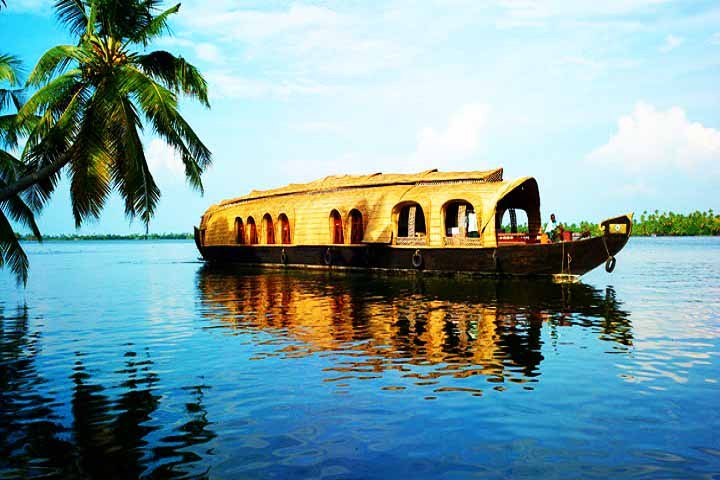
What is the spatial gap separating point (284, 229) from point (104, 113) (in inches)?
762

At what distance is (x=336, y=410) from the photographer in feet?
20.5

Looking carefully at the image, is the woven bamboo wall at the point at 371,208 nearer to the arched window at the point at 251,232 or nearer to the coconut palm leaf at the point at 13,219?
the arched window at the point at 251,232

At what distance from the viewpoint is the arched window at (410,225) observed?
23.8 meters

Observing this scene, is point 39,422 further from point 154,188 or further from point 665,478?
point 154,188

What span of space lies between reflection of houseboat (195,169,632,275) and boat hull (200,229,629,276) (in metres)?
0.03

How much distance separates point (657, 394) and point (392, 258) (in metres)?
17.8

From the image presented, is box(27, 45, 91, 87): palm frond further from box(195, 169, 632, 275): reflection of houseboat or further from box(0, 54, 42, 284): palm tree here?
box(195, 169, 632, 275): reflection of houseboat

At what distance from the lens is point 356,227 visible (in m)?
26.4

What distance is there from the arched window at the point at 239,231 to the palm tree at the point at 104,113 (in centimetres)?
2121

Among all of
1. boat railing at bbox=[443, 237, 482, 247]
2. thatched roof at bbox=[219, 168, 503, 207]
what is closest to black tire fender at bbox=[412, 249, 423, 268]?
boat railing at bbox=[443, 237, 482, 247]

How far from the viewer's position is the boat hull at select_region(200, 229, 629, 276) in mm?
20141

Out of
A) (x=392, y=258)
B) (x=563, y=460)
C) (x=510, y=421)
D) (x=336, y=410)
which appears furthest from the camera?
(x=392, y=258)

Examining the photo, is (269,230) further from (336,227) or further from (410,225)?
(410,225)

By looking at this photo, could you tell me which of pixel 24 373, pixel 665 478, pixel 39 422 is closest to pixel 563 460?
pixel 665 478
